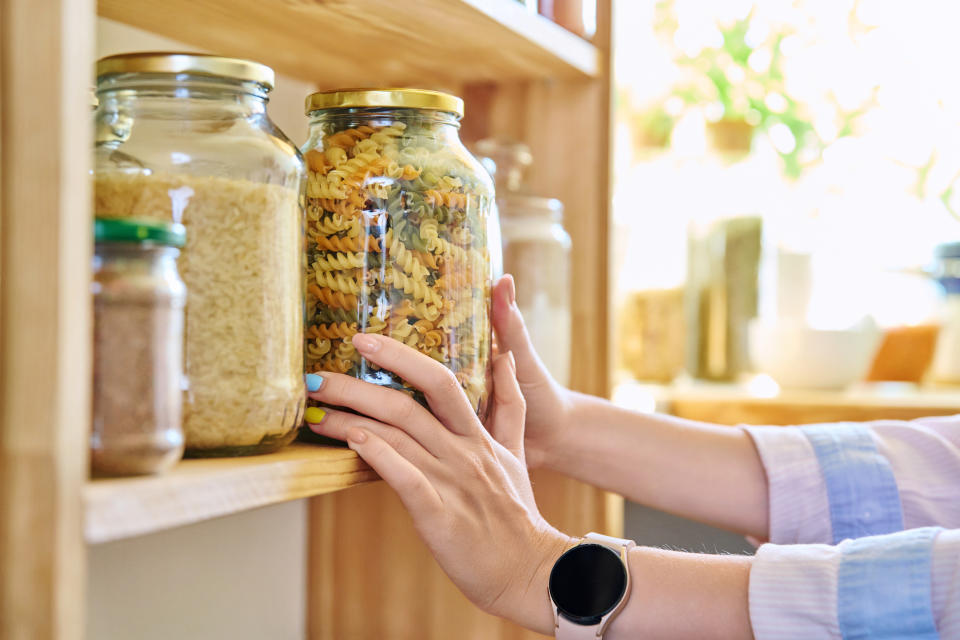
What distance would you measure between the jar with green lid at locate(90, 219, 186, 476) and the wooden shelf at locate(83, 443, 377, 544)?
0.02 metres

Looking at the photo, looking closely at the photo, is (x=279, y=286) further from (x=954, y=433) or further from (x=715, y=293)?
(x=715, y=293)

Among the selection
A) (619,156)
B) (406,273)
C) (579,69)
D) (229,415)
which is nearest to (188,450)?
(229,415)

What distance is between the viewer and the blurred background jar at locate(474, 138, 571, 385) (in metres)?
1.05

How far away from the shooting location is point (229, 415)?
56 centimetres

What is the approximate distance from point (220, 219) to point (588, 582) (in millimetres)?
393

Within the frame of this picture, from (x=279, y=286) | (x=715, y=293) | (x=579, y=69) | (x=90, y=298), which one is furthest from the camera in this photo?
(x=715, y=293)

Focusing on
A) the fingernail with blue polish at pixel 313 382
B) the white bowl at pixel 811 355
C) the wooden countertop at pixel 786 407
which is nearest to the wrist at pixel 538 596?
the fingernail with blue polish at pixel 313 382

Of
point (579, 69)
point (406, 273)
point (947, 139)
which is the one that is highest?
point (947, 139)

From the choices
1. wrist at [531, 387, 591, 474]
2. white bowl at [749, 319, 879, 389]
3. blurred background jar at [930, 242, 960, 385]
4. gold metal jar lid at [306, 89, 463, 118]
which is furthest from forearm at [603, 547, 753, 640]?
blurred background jar at [930, 242, 960, 385]

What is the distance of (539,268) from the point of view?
106 centimetres

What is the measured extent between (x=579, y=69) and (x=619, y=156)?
1464 mm

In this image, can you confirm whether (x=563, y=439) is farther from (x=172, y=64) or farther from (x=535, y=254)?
(x=172, y=64)

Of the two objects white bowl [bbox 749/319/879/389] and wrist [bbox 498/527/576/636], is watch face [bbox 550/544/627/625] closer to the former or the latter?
wrist [bbox 498/527/576/636]

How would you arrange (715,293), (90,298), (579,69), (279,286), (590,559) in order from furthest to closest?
(715,293) < (579,69) < (590,559) < (279,286) < (90,298)
